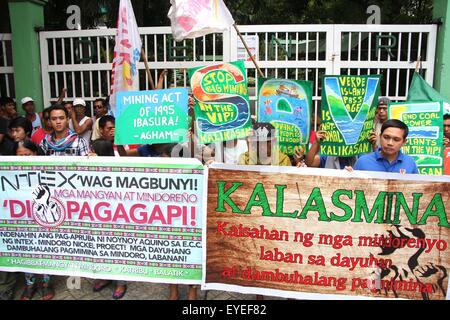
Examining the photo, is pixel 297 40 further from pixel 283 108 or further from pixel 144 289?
pixel 144 289

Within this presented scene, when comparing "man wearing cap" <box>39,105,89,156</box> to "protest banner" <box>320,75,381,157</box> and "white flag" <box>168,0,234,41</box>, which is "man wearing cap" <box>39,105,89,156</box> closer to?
"white flag" <box>168,0,234,41</box>

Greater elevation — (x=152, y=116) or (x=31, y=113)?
(x=152, y=116)

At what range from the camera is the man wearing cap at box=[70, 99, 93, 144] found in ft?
17.6

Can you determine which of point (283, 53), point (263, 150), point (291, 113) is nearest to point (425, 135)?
point (291, 113)

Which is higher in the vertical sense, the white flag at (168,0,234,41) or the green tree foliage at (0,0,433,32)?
the green tree foliage at (0,0,433,32)

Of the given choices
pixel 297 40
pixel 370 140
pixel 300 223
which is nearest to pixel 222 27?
pixel 370 140

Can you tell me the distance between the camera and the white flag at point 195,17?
3.58 meters

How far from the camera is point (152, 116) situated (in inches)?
124

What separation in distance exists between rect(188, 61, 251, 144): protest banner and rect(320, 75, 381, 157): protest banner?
735 mm

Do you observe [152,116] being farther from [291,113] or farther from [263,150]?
[291,113]

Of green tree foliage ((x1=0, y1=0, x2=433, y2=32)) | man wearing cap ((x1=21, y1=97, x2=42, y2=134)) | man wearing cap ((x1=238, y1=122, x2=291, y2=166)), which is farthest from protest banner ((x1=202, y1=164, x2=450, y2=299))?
green tree foliage ((x1=0, y1=0, x2=433, y2=32))

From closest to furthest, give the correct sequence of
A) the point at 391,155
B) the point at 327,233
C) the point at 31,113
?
the point at 327,233, the point at 391,155, the point at 31,113

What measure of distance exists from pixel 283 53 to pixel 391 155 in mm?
3460

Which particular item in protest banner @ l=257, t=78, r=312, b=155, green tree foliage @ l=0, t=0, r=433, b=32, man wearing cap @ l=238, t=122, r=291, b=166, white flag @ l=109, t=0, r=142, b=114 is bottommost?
man wearing cap @ l=238, t=122, r=291, b=166
